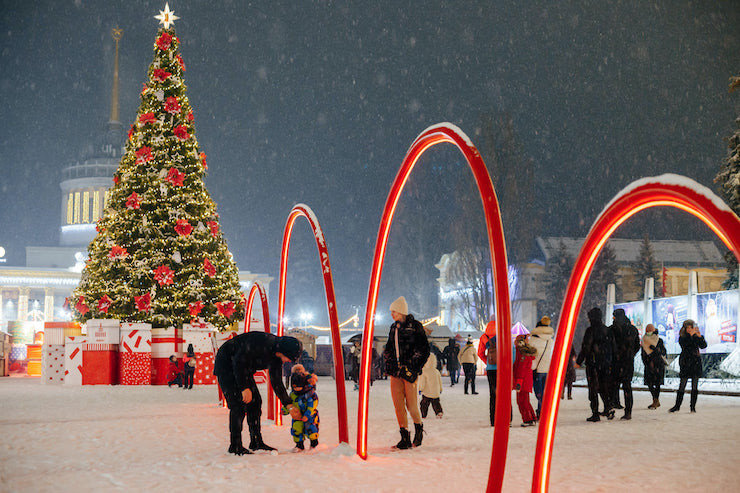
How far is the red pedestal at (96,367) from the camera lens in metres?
28.9

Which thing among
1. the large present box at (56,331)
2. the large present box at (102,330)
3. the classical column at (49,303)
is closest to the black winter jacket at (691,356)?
the large present box at (102,330)

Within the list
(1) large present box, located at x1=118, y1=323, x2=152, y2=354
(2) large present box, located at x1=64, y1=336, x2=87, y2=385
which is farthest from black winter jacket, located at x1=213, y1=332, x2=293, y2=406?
(2) large present box, located at x1=64, y1=336, x2=87, y2=385

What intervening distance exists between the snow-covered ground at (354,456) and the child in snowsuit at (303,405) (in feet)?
0.78

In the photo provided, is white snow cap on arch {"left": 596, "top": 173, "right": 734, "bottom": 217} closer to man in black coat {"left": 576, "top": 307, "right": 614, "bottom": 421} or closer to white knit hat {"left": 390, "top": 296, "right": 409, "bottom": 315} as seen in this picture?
white knit hat {"left": 390, "top": 296, "right": 409, "bottom": 315}

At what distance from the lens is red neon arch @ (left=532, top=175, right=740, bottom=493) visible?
3.99 meters

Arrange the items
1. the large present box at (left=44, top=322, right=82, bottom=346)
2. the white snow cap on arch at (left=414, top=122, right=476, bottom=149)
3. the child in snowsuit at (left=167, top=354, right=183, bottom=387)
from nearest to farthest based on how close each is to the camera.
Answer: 1. the white snow cap on arch at (left=414, top=122, right=476, bottom=149)
2. the child in snowsuit at (left=167, top=354, right=183, bottom=387)
3. the large present box at (left=44, top=322, right=82, bottom=346)

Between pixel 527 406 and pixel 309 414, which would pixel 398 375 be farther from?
pixel 527 406

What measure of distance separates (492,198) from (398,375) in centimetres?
370

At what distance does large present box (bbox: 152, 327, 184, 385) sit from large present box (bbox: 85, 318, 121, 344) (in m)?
1.34

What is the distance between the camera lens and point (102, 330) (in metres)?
28.9

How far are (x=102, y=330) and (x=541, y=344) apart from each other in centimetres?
1879

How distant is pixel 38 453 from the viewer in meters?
9.70

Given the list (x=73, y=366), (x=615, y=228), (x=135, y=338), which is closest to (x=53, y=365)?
(x=73, y=366)

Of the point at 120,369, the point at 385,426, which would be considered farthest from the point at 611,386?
the point at 120,369
